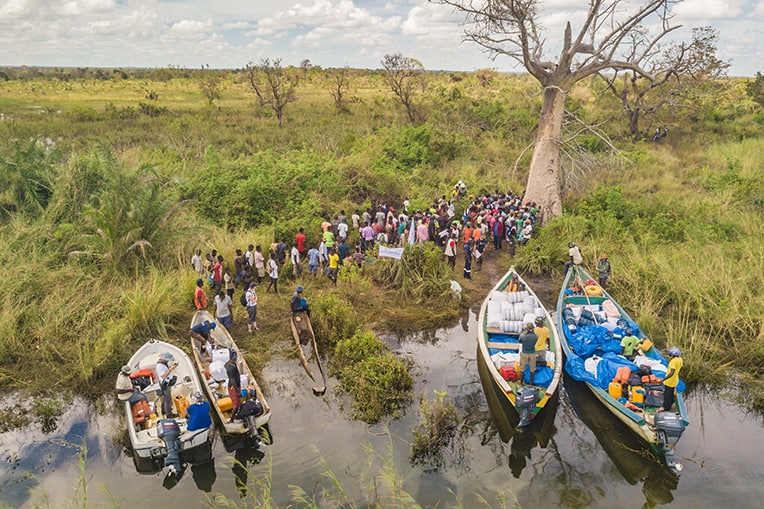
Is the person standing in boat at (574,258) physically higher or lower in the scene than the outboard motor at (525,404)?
higher

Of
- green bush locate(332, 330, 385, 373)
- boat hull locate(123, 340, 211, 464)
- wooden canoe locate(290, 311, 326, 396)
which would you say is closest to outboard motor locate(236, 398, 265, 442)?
boat hull locate(123, 340, 211, 464)

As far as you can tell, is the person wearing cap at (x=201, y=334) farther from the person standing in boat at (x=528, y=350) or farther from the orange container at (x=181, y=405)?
the person standing in boat at (x=528, y=350)

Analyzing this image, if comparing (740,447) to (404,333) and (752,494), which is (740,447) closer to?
(752,494)


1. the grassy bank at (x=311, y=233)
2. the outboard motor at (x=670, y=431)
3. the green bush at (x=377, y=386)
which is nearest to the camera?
the outboard motor at (x=670, y=431)

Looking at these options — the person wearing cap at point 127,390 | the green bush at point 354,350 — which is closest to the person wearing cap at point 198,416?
the person wearing cap at point 127,390

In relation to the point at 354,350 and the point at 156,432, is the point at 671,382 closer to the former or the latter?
the point at 354,350

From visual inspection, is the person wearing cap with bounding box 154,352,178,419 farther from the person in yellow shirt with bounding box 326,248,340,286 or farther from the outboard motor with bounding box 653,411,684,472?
the outboard motor with bounding box 653,411,684,472

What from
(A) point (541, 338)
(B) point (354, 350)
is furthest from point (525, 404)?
(B) point (354, 350)
